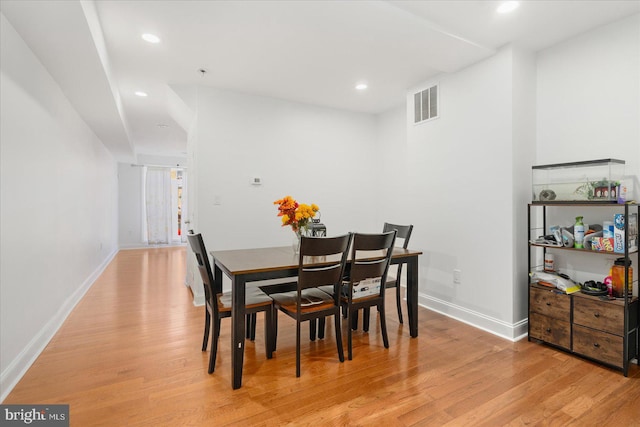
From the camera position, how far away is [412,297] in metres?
2.90

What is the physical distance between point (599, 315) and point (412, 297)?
1.29 meters

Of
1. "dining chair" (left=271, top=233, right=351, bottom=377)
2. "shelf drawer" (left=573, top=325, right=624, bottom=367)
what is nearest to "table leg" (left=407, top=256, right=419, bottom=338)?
"dining chair" (left=271, top=233, right=351, bottom=377)

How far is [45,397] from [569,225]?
155 inches

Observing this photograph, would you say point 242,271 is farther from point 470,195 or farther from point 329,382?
point 470,195

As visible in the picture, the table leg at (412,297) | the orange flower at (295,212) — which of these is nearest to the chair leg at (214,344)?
the orange flower at (295,212)

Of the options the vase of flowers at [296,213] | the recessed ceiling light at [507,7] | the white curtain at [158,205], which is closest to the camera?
the recessed ceiling light at [507,7]

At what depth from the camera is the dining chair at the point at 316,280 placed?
2182 millimetres

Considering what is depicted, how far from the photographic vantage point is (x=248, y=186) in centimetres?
404

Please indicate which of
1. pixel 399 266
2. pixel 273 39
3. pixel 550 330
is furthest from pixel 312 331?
pixel 273 39

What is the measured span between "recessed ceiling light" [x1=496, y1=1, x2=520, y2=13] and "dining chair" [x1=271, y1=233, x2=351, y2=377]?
6.28ft

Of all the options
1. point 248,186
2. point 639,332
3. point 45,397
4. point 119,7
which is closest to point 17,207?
point 45,397

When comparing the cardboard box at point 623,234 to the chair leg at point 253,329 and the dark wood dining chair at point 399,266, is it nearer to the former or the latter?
the dark wood dining chair at point 399,266

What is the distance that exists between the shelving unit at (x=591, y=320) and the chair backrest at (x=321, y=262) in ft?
5.31

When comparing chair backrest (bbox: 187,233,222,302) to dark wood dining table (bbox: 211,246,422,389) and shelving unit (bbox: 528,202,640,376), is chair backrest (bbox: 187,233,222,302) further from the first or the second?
shelving unit (bbox: 528,202,640,376)
